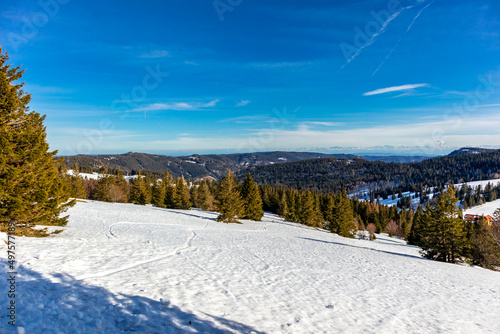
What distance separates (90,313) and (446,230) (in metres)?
30.6

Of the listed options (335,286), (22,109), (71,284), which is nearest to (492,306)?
(335,286)

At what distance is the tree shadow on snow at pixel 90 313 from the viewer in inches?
217

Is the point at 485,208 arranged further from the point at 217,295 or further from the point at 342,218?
the point at 217,295

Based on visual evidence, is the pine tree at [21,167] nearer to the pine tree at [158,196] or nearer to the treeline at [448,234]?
the treeline at [448,234]

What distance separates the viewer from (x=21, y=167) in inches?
450

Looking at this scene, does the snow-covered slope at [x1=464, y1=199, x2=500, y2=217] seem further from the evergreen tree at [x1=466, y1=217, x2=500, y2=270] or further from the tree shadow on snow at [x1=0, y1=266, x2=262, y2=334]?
the tree shadow on snow at [x1=0, y1=266, x2=262, y2=334]

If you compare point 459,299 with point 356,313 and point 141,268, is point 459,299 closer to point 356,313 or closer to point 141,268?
point 356,313

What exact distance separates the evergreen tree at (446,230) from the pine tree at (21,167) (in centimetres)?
3283

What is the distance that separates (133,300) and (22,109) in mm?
Result: 12168

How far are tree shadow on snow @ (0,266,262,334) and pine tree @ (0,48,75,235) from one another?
4919 millimetres

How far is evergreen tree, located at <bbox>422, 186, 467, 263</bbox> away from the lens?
23797mm

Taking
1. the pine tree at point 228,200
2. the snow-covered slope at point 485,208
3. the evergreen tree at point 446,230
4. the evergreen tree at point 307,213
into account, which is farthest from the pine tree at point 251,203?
the snow-covered slope at point 485,208

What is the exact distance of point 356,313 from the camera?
27.7 feet

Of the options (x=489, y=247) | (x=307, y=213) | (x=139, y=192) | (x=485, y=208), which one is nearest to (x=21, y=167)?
(x=489, y=247)
